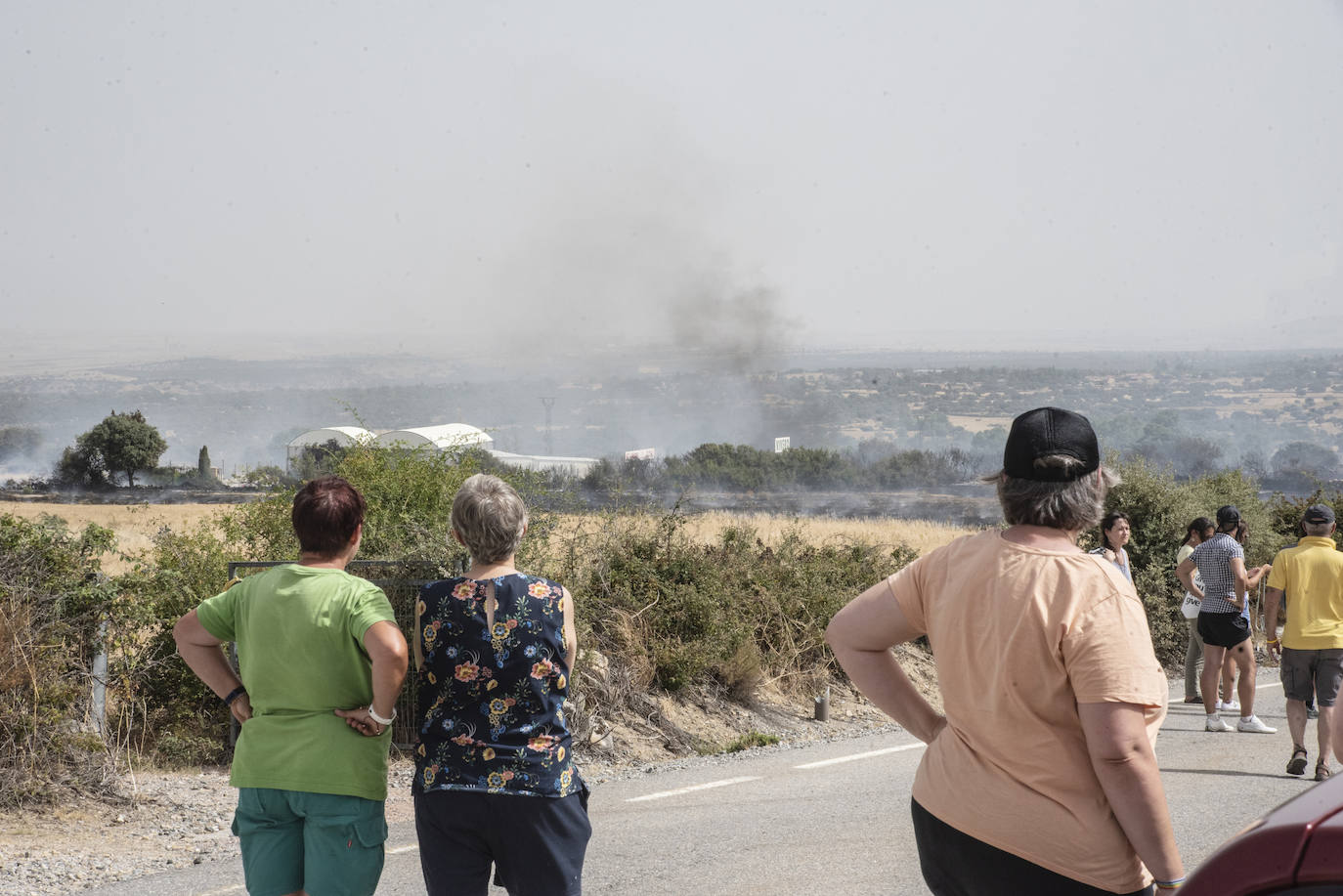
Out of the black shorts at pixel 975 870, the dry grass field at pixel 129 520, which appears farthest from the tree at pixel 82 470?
the black shorts at pixel 975 870

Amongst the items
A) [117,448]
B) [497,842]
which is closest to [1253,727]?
[497,842]

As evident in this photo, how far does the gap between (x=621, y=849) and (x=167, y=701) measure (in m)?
3.98

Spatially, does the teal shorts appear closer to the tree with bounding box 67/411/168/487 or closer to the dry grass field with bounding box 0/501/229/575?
the dry grass field with bounding box 0/501/229/575

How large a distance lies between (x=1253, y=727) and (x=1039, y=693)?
7.94 metres

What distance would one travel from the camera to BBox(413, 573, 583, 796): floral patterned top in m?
3.08

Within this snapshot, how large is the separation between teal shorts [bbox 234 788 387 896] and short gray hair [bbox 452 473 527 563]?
30.9 inches

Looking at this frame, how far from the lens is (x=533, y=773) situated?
3.09 m

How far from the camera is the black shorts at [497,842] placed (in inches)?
120

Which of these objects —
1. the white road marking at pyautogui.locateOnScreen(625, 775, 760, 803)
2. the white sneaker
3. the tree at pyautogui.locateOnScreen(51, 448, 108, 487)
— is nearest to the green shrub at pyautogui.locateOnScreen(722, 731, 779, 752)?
the white road marking at pyautogui.locateOnScreen(625, 775, 760, 803)

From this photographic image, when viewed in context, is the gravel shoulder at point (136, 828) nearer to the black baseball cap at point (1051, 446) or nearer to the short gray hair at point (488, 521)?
the short gray hair at point (488, 521)

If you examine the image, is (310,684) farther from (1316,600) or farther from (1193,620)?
(1193,620)

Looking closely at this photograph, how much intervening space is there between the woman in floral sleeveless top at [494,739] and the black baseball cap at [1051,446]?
137cm

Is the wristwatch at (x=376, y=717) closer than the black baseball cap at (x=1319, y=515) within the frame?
Yes

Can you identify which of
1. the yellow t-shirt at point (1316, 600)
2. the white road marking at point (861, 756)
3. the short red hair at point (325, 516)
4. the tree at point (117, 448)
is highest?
the short red hair at point (325, 516)
